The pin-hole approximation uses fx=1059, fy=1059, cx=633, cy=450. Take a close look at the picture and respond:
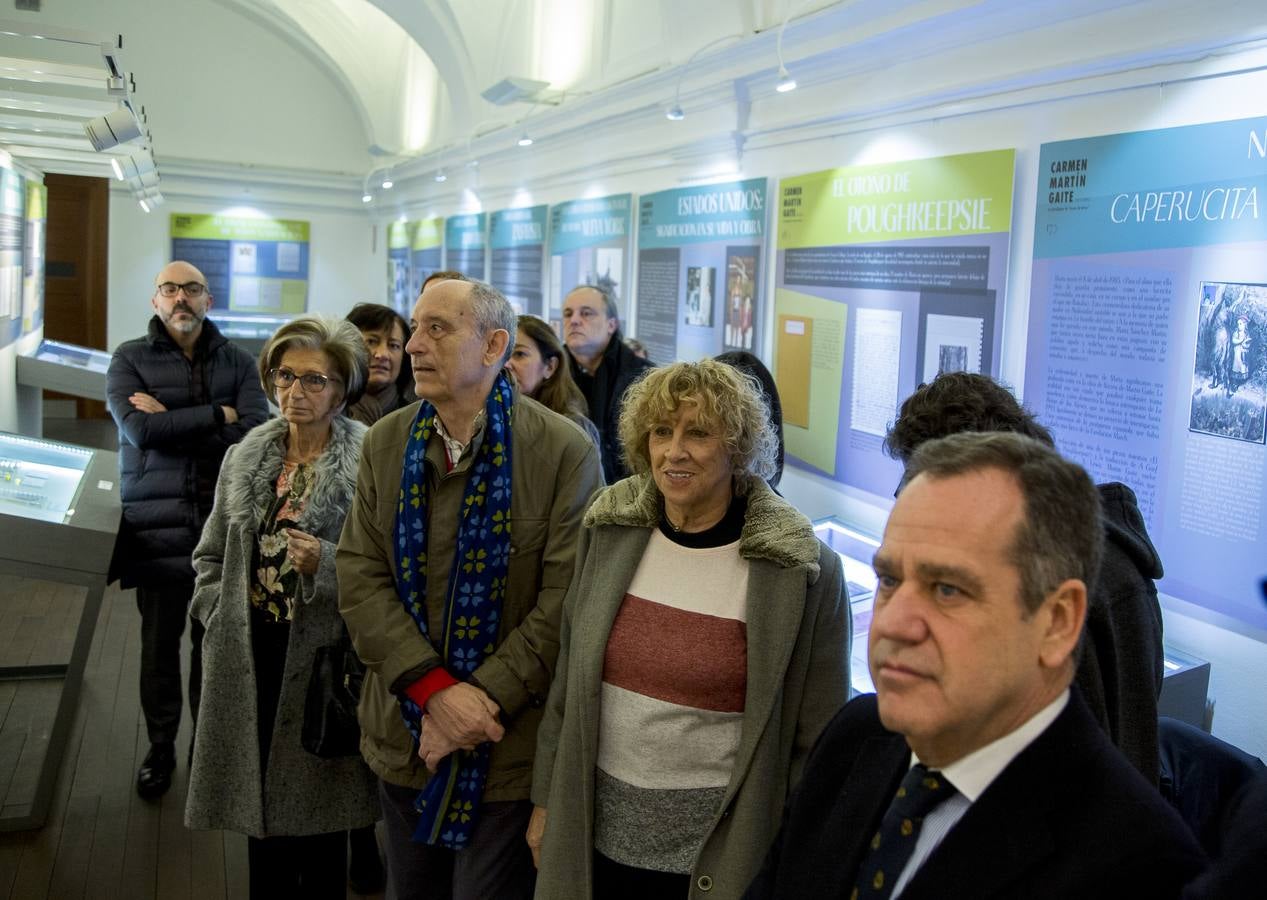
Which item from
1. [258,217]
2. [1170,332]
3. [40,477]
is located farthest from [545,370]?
[258,217]

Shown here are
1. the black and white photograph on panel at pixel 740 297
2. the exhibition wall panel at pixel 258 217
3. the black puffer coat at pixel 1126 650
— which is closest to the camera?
the black puffer coat at pixel 1126 650

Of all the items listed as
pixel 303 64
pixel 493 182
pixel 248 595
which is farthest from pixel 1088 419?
pixel 303 64

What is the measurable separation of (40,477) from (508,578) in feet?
9.56

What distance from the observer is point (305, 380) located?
302 cm

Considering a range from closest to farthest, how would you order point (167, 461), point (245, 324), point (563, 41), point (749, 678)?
point (749, 678)
point (167, 461)
point (563, 41)
point (245, 324)

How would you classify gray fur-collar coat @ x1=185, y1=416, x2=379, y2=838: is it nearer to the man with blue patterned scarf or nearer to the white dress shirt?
the man with blue patterned scarf

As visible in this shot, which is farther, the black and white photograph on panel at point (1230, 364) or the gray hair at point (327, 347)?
the gray hair at point (327, 347)

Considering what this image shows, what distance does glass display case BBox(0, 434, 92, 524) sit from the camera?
3.99 metres

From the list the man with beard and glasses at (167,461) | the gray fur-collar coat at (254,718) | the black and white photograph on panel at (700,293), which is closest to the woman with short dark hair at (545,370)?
the gray fur-collar coat at (254,718)

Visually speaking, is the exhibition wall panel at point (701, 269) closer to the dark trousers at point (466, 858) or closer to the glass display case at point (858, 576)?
the glass display case at point (858, 576)

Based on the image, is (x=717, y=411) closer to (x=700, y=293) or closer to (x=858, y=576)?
(x=858, y=576)

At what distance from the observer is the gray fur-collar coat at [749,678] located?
81.1 inches

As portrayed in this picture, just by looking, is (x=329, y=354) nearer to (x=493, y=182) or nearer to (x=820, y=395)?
(x=820, y=395)

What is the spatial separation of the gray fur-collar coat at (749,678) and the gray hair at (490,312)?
1.81ft
